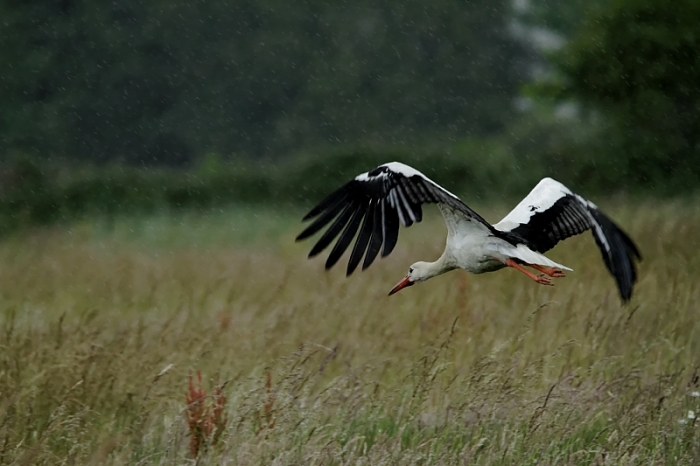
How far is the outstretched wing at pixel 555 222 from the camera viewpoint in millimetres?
5156

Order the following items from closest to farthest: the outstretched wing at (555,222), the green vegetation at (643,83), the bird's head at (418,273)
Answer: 1. the outstretched wing at (555,222)
2. the bird's head at (418,273)
3. the green vegetation at (643,83)

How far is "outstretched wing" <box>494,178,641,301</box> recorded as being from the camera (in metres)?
5.16

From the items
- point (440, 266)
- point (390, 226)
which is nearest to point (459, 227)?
point (440, 266)

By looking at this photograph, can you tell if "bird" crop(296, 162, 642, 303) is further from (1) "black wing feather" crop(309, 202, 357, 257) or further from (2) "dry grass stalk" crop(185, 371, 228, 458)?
(2) "dry grass stalk" crop(185, 371, 228, 458)

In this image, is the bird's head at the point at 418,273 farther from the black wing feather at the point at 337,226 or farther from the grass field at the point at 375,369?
the black wing feather at the point at 337,226

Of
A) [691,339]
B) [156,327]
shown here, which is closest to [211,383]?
[156,327]

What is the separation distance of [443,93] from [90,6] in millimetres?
12094

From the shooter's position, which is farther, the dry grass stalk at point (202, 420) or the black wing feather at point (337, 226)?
the dry grass stalk at point (202, 420)

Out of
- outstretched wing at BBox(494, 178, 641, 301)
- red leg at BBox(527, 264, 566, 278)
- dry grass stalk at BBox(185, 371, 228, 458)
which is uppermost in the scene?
outstretched wing at BBox(494, 178, 641, 301)

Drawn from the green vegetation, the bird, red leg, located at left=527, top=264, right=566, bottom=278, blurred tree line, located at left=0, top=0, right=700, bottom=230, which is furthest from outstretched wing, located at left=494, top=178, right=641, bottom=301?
blurred tree line, located at left=0, top=0, right=700, bottom=230

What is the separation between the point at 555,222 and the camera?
5.44 m

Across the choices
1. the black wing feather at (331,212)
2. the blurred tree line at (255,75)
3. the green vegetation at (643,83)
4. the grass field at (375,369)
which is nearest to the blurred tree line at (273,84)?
the blurred tree line at (255,75)

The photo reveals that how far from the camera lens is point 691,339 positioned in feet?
19.1

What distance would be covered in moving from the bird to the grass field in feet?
1.28
